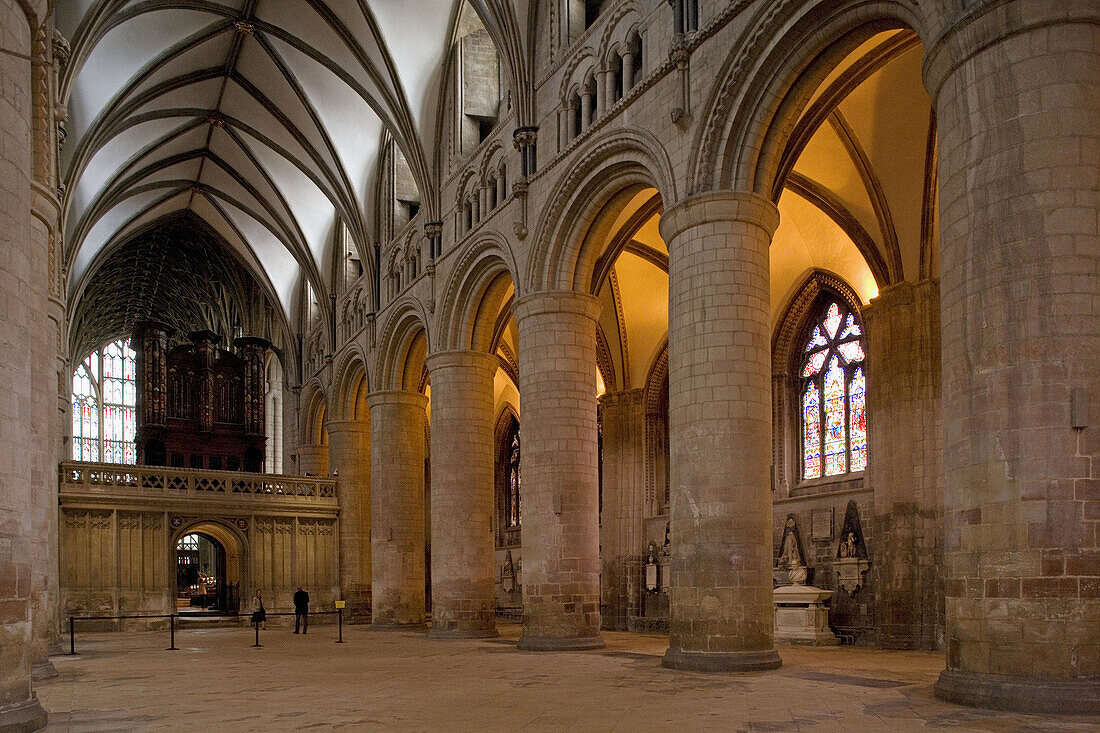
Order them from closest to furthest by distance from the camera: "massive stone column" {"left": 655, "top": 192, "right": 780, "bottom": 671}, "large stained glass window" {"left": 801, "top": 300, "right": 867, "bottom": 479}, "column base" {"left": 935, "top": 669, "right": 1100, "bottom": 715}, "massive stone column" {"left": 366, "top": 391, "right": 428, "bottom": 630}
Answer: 1. "column base" {"left": 935, "top": 669, "right": 1100, "bottom": 715}
2. "massive stone column" {"left": 655, "top": 192, "right": 780, "bottom": 671}
3. "large stained glass window" {"left": 801, "top": 300, "right": 867, "bottom": 479}
4. "massive stone column" {"left": 366, "top": 391, "right": 428, "bottom": 630}

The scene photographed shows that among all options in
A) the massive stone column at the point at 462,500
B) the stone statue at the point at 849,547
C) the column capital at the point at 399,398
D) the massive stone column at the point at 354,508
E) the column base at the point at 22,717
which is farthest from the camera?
the massive stone column at the point at 354,508

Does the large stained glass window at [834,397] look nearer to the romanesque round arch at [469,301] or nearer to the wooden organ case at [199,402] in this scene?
the romanesque round arch at [469,301]

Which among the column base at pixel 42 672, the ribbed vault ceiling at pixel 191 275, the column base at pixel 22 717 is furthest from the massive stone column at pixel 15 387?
the ribbed vault ceiling at pixel 191 275

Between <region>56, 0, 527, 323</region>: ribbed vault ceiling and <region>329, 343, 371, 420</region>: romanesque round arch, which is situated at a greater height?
<region>56, 0, 527, 323</region>: ribbed vault ceiling

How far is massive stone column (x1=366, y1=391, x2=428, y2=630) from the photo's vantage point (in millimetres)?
27781

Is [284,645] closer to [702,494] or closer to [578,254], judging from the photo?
[578,254]

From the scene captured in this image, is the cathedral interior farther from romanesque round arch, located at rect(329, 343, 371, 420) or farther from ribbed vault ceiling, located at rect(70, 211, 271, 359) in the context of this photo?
ribbed vault ceiling, located at rect(70, 211, 271, 359)

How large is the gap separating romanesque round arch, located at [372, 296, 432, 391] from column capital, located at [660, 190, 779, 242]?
45.2 feet

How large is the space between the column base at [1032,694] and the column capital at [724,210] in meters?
7.20

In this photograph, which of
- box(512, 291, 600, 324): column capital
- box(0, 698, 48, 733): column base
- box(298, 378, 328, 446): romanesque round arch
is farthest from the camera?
box(298, 378, 328, 446): romanesque round arch

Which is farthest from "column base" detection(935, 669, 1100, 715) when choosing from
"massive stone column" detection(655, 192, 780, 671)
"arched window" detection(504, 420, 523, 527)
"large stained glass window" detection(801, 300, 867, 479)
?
"arched window" detection(504, 420, 523, 527)

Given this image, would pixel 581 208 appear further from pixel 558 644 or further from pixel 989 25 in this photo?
pixel 989 25

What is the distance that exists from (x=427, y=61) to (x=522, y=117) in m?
5.23

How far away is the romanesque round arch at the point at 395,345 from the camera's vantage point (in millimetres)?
28188
